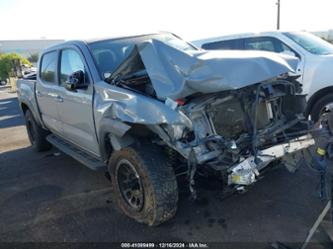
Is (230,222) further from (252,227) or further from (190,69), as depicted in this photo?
(190,69)

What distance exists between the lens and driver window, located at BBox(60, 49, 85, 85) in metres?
4.19

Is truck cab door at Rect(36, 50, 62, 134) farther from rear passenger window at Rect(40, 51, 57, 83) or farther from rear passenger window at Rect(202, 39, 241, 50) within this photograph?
rear passenger window at Rect(202, 39, 241, 50)

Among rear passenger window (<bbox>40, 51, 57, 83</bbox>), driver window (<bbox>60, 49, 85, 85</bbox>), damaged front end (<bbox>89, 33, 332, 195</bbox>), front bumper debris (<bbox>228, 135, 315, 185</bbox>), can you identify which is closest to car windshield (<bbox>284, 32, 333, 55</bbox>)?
damaged front end (<bbox>89, 33, 332, 195</bbox>)

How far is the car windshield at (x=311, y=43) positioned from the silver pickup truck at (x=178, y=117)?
8.85 feet

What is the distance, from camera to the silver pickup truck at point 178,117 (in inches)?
113

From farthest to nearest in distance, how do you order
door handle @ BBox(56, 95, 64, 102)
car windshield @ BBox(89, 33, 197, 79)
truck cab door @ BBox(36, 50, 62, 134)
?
truck cab door @ BBox(36, 50, 62, 134), door handle @ BBox(56, 95, 64, 102), car windshield @ BBox(89, 33, 197, 79)

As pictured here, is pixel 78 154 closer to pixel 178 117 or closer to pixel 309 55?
pixel 178 117

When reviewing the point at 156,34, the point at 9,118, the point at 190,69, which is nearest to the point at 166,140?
the point at 190,69

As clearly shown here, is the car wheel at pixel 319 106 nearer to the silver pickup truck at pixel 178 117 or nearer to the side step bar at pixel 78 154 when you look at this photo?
the silver pickup truck at pixel 178 117

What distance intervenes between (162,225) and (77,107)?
189cm

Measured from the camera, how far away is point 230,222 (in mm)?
3361

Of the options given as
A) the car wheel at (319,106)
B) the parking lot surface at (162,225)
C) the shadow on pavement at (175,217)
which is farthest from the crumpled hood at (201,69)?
the car wheel at (319,106)

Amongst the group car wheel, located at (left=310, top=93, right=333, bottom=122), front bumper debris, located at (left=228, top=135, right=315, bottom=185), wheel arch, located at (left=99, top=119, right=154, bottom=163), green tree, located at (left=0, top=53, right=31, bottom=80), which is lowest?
green tree, located at (left=0, top=53, right=31, bottom=80)

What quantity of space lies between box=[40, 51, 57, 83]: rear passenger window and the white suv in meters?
3.70
